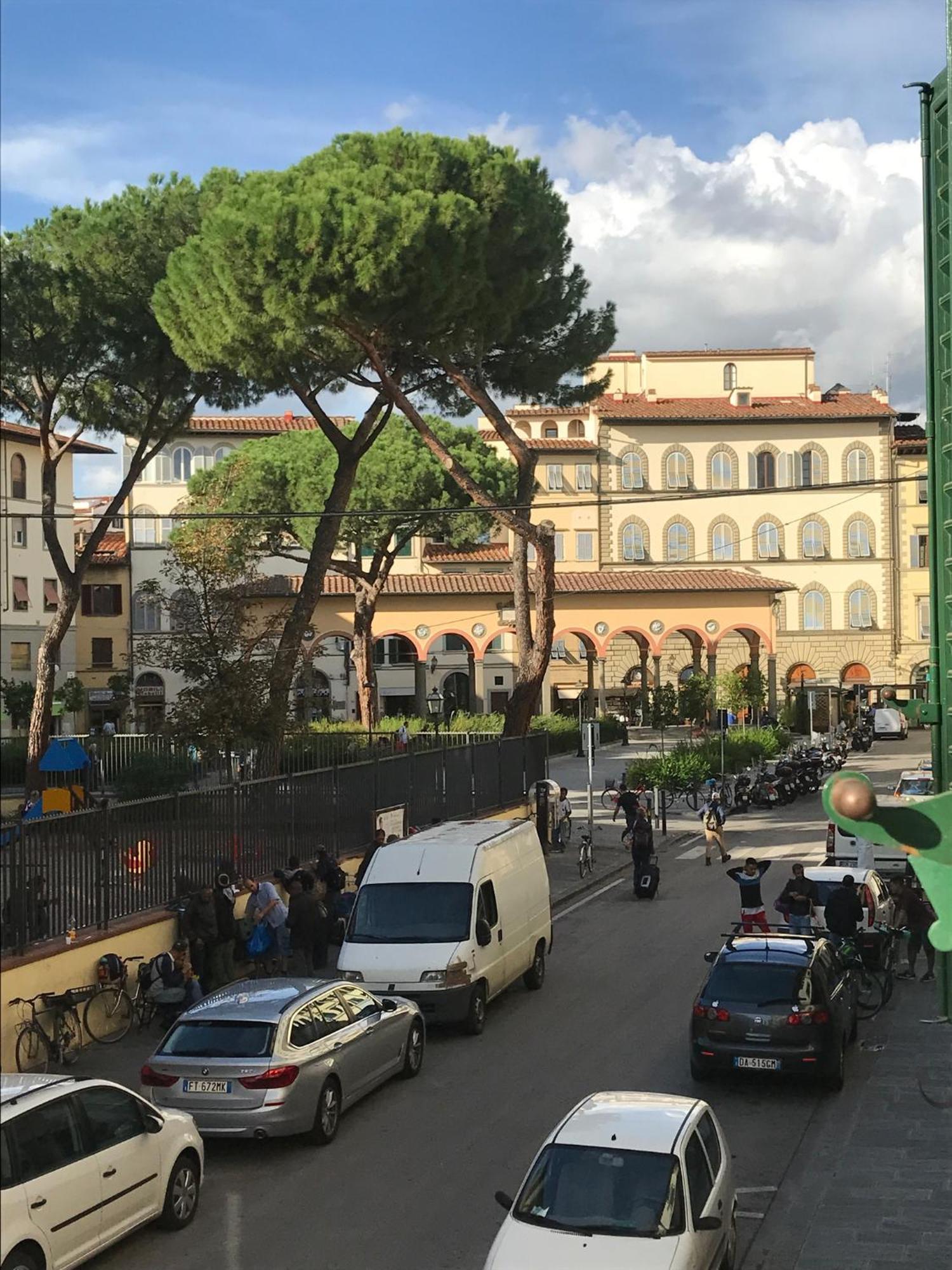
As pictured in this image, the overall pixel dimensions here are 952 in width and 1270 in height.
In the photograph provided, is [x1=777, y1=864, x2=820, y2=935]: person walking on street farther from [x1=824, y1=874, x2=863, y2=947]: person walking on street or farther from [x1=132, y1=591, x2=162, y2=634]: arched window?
[x1=132, y1=591, x2=162, y2=634]: arched window

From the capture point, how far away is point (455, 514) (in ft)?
179

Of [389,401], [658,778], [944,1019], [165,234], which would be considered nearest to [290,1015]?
[944,1019]

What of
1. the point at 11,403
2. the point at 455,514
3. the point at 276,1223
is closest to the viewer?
the point at 276,1223

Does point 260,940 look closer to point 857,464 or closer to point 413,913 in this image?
point 413,913

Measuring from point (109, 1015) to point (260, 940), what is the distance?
2.73 metres

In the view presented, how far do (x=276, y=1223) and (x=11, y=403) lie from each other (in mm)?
25924

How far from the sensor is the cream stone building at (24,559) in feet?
176

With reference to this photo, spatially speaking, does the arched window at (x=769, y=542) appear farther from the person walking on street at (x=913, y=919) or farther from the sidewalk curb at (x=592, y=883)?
the person walking on street at (x=913, y=919)

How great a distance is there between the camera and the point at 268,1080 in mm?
10711

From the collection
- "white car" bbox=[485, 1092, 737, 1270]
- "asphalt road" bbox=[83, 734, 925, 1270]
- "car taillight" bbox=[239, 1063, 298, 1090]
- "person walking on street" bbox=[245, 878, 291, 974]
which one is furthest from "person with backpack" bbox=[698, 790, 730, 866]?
"white car" bbox=[485, 1092, 737, 1270]

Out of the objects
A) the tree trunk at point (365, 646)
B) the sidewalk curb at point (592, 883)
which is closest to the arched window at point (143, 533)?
the tree trunk at point (365, 646)

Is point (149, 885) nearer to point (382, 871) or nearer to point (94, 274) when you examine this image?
point (382, 871)

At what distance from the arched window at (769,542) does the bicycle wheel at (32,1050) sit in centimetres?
7094

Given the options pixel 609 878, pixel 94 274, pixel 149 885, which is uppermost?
pixel 94 274
